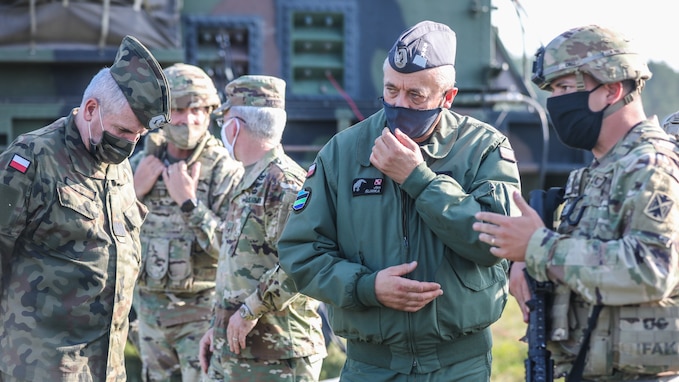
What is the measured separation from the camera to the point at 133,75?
3.67 m

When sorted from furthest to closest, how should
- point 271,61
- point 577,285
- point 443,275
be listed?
1. point 271,61
2. point 443,275
3. point 577,285

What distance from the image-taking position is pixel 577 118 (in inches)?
117

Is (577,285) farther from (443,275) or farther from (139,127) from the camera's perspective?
(139,127)

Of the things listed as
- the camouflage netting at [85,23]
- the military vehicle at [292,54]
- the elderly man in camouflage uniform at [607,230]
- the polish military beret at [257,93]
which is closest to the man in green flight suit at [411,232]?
the elderly man in camouflage uniform at [607,230]

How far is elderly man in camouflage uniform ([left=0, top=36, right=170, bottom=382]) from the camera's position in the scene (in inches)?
137

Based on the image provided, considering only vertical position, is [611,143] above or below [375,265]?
above

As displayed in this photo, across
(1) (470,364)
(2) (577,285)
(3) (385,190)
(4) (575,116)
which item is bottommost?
(1) (470,364)

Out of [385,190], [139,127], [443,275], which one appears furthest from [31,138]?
[443,275]

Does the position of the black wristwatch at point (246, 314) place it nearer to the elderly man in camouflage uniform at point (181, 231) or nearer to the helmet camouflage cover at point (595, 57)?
the elderly man in camouflage uniform at point (181, 231)

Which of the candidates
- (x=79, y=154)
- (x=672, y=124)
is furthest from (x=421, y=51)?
(x=672, y=124)

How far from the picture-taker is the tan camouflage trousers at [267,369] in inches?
162

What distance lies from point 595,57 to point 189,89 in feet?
9.27

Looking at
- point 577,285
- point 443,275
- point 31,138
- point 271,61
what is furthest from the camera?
point 271,61

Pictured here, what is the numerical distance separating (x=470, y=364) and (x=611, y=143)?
3.14 feet
